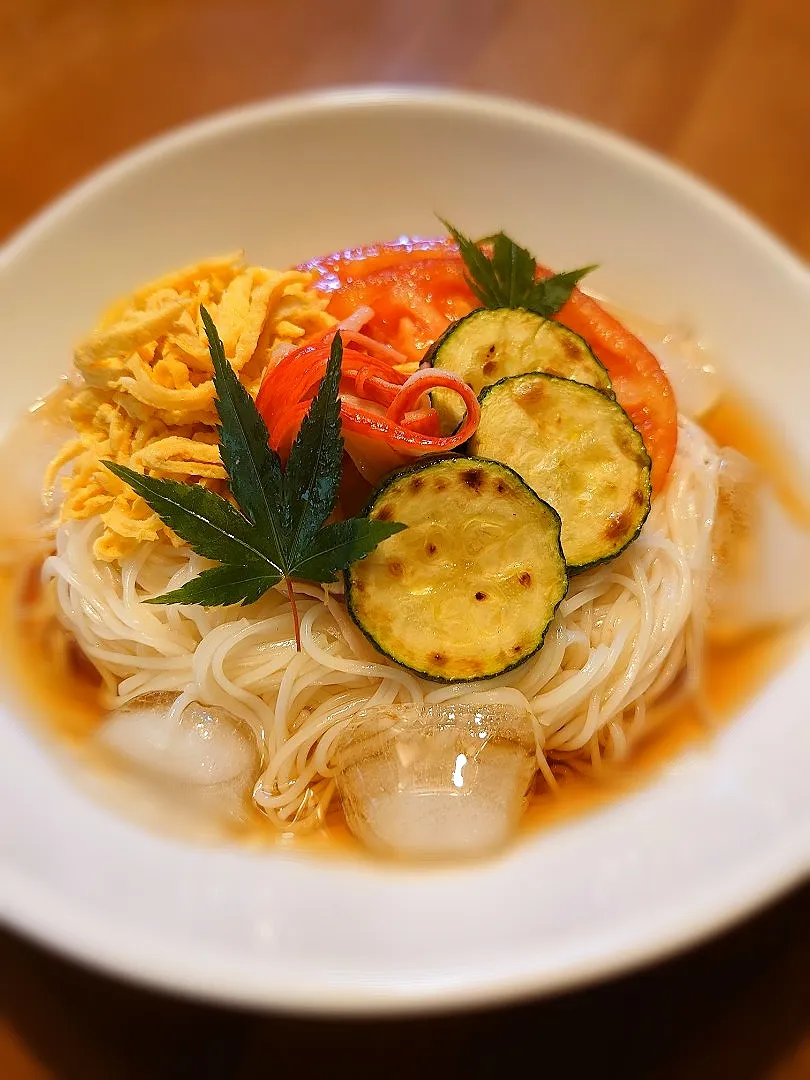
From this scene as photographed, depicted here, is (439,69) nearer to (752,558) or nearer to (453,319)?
(453,319)

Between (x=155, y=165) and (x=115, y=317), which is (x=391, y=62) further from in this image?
(x=115, y=317)

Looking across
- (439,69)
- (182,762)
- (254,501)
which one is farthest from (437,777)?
(439,69)

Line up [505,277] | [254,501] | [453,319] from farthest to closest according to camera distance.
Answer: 1. [453,319]
2. [505,277]
3. [254,501]

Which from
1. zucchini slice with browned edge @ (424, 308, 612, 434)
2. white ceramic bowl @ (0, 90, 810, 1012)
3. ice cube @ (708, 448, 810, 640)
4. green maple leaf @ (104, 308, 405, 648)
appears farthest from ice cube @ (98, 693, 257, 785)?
ice cube @ (708, 448, 810, 640)

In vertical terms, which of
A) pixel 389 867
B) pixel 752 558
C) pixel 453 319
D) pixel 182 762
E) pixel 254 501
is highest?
pixel 453 319

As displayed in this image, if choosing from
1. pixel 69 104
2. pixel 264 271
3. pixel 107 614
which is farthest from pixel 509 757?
pixel 69 104

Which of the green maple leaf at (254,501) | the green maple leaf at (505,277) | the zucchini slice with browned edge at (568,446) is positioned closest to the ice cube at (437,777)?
the green maple leaf at (254,501)

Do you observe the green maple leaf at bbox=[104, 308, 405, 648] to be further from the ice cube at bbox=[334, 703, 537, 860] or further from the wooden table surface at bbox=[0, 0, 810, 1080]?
the wooden table surface at bbox=[0, 0, 810, 1080]
